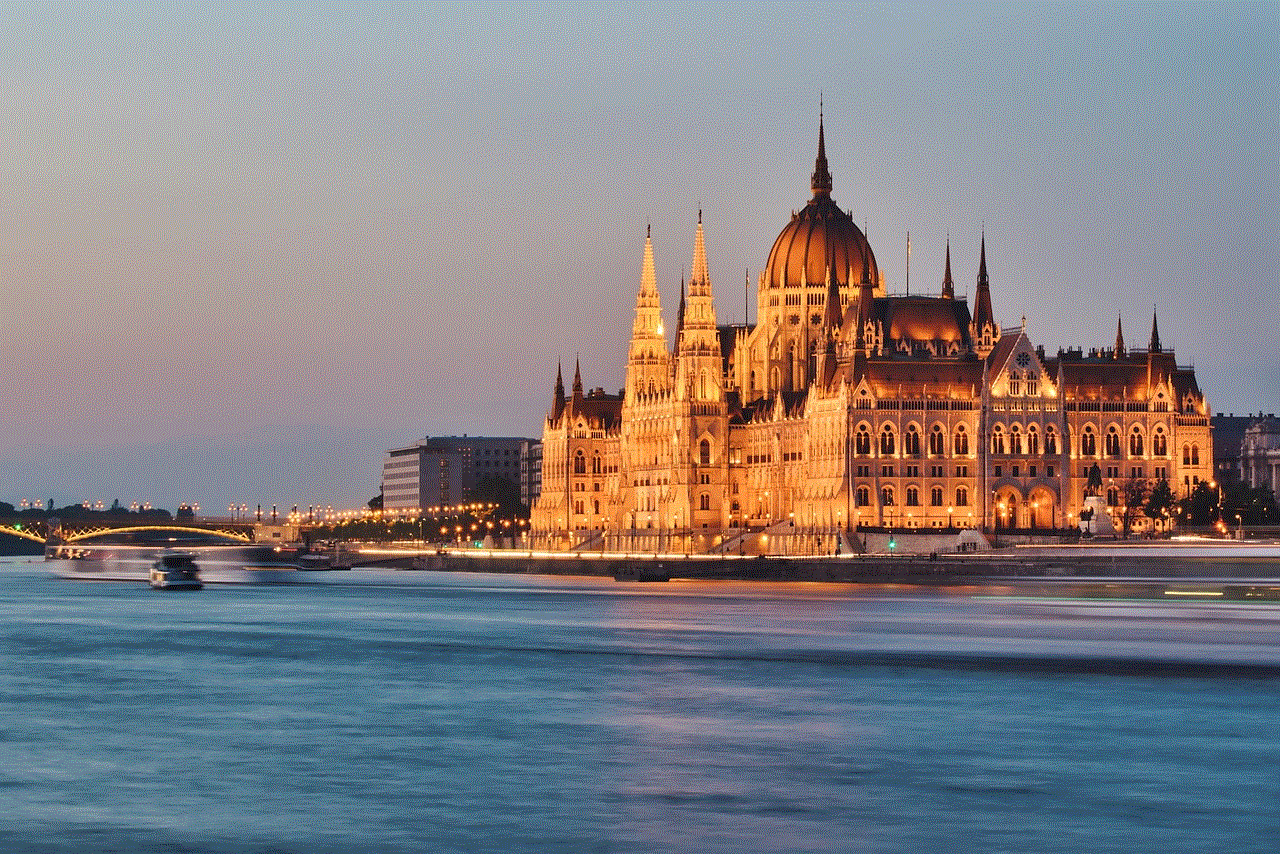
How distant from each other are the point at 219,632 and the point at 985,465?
86.1 metres

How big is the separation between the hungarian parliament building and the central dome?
0.55 feet

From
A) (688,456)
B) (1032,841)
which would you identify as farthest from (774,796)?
(688,456)

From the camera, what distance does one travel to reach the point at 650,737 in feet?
142

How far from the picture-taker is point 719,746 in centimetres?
4166

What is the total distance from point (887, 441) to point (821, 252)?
107 feet

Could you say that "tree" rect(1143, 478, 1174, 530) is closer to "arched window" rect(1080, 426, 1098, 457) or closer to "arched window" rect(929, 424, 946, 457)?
"arched window" rect(1080, 426, 1098, 457)

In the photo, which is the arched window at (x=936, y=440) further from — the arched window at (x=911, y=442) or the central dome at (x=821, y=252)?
the central dome at (x=821, y=252)

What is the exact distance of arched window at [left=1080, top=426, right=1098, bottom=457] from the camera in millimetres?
161250

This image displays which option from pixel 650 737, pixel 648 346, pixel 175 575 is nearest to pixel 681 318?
pixel 648 346

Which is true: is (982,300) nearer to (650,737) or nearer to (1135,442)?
(1135,442)

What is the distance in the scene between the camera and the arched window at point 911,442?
158 meters

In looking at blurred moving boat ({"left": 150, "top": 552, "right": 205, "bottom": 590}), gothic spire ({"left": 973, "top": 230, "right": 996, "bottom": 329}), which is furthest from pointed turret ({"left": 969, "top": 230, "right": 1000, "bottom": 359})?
blurred moving boat ({"left": 150, "top": 552, "right": 205, "bottom": 590})

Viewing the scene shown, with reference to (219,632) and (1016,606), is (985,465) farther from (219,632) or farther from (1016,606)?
(219,632)

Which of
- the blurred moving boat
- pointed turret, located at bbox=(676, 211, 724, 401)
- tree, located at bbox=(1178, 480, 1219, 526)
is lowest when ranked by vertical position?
the blurred moving boat
